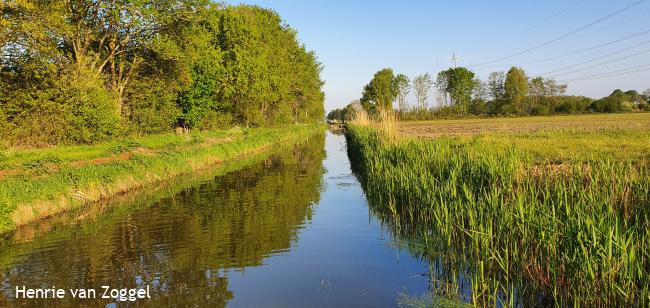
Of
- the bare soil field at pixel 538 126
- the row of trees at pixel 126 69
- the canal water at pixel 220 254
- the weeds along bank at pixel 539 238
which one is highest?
the row of trees at pixel 126 69

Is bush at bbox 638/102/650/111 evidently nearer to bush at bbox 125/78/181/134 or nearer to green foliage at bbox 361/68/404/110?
green foliage at bbox 361/68/404/110

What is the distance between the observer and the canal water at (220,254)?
7078 mm

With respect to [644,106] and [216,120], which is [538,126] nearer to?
[216,120]

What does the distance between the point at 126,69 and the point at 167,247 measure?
28944mm

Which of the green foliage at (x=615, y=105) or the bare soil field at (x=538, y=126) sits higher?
the green foliage at (x=615, y=105)

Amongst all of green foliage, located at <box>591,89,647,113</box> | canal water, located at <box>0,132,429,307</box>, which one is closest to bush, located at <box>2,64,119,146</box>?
canal water, located at <box>0,132,429,307</box>

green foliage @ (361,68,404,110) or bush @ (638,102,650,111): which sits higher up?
green foliage @ (361,68,404,110)

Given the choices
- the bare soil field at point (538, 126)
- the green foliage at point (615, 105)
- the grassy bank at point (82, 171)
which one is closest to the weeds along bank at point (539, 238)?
the grassy bank at point (82, 171)

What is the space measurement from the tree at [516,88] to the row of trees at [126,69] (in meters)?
70.5

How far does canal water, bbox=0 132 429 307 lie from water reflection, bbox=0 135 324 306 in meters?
0.02

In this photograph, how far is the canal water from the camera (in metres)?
7.08

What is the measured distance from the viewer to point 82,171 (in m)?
15.0

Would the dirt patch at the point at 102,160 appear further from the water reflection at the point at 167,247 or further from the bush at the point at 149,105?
the bush at the point at 149,105

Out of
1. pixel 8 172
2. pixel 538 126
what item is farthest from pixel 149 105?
pixel 538 126
